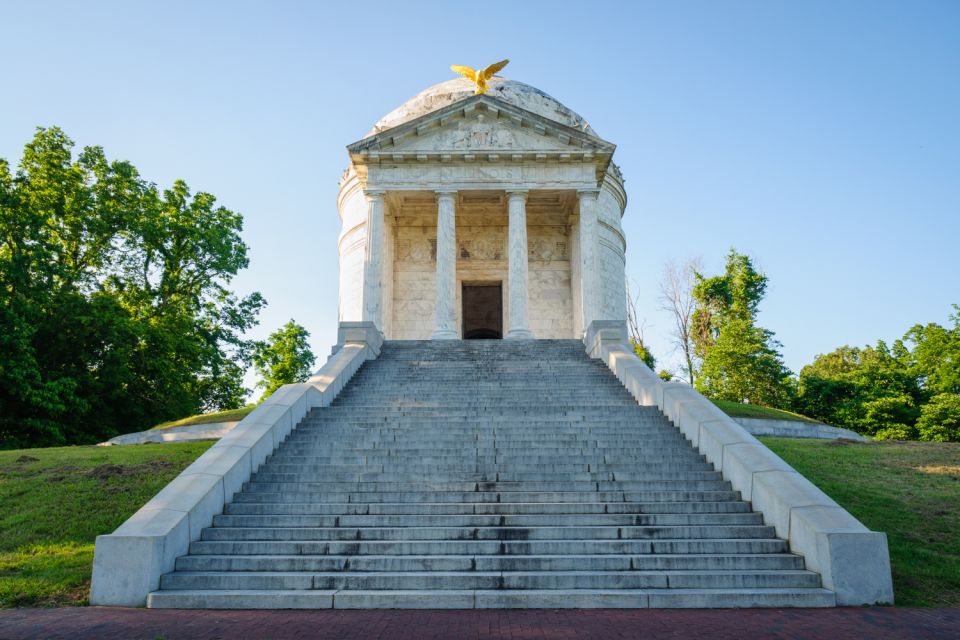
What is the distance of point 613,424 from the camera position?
15.1 meters

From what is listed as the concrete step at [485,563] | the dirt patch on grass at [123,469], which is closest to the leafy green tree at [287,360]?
the dirt patch on grass at [123,469]

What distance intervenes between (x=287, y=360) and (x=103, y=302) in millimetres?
17886

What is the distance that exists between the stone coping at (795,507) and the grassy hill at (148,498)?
0.62m

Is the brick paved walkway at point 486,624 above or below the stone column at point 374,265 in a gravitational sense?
below

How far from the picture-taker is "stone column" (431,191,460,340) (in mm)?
26688

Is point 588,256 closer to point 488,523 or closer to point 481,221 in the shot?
point 481,221

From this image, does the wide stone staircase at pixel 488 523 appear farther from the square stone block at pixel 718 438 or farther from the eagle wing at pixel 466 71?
the eagle wing at pixel 466 71

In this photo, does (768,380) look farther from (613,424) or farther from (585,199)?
(613,424)

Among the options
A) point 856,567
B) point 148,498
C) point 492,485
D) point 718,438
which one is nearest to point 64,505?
point 148,498

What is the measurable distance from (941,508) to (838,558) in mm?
5740

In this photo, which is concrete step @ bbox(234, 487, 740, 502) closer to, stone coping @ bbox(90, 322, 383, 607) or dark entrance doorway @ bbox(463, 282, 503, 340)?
stone coping @ bbox(90, 322, 383, 607)

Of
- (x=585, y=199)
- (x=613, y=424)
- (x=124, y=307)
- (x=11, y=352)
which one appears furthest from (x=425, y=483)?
(x=124, y=307)

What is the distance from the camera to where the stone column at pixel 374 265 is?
2725cm

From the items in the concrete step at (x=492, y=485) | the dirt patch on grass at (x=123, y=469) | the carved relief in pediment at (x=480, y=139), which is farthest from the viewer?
the carved relief in pediment at (x=480, y=139)
